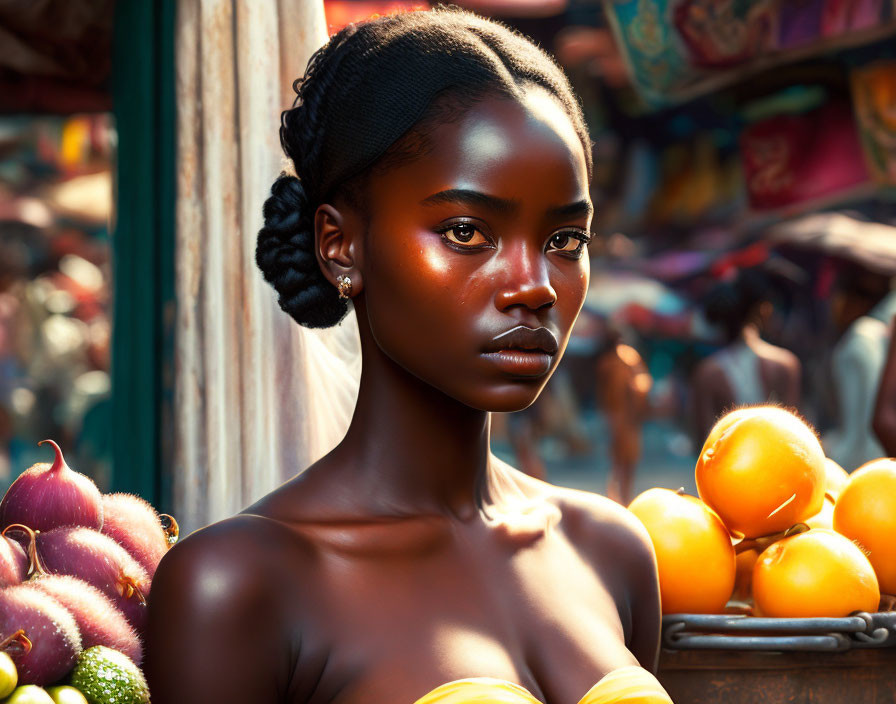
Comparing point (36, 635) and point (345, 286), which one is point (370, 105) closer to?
point (345, 286)

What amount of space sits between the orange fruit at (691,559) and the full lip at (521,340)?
0.61 m

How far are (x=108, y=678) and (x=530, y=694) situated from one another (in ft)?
1.55

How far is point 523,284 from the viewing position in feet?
4.12

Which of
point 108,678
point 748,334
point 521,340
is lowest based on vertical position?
point 748,334

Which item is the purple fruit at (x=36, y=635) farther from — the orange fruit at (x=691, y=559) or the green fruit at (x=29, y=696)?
the orange fruit at (x=691, y=559)

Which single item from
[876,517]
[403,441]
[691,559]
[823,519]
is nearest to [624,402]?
[823,519]

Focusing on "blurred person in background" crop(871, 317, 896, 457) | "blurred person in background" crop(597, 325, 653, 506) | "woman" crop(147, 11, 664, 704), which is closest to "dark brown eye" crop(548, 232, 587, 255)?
"woman" crop(147, 11, 664, 704)

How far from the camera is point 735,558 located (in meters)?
1.81

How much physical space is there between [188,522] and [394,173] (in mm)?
1068

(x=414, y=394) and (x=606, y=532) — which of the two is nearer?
(x=414, y=394)

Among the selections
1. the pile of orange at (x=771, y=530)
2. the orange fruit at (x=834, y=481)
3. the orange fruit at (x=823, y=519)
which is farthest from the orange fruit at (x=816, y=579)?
the orange fruit at (x=834, y=481)

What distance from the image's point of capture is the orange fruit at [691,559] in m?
1.70

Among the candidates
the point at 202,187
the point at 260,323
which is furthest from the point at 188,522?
the point at 202,187

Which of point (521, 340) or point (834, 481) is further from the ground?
point (521, 340)
